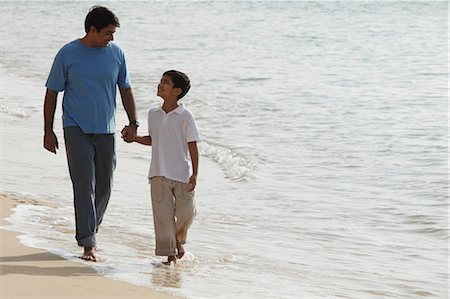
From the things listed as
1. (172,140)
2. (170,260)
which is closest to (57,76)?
(172,140)

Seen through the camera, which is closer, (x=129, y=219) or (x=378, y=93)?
(x=129, y=219)

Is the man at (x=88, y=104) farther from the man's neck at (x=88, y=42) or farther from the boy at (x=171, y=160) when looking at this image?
the boy at (x=171, y=160)

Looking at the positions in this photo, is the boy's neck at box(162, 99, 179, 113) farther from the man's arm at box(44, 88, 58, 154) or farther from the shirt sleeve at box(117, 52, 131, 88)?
the man's arm at box(44, 88, 58, 154)

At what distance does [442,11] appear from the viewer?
4622 cm

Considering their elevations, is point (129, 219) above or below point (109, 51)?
below

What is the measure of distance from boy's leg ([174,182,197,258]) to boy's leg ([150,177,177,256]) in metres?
0.04

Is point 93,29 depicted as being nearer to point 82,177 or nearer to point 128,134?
point 128,134

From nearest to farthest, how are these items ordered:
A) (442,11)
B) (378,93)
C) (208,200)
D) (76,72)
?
(76,72) < (208,200) < (378,93) < (442,11)

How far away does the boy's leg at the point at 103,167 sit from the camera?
6.56 m

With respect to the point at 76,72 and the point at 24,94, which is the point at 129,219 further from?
the point at 24,94

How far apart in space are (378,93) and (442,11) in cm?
2862

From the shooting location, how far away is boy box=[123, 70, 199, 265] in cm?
644

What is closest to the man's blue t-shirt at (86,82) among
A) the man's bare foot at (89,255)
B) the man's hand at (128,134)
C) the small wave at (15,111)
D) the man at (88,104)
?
the man at (88,104)

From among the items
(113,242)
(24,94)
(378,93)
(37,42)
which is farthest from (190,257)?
(37,42)
